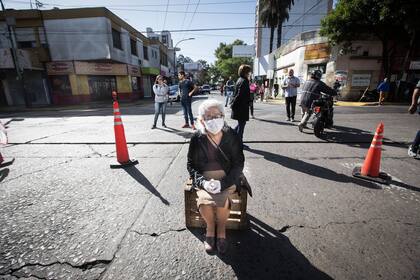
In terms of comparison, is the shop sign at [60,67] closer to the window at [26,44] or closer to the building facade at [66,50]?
the building facade at [66,50]

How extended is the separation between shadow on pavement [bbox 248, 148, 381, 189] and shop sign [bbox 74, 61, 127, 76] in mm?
21792

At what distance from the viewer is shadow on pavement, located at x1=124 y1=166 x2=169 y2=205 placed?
10.3ft

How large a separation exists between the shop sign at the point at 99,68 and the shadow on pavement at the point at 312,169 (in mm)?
21792

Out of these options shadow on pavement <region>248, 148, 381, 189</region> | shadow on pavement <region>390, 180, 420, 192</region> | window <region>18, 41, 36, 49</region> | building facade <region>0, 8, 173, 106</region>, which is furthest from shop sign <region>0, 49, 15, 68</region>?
shadow on pavement <region>390, 180, 420, 192</region>

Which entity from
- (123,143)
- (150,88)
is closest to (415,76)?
(123,143)

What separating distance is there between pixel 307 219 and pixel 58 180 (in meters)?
3.99

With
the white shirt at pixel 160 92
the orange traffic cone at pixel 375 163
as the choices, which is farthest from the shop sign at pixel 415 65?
the white shirt at pixel 160 92

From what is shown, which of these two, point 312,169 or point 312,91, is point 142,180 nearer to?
point 312,169

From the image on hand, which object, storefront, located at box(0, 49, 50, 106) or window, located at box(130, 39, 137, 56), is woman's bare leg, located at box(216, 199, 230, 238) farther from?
window, located at box(130, 39, 137, 56)

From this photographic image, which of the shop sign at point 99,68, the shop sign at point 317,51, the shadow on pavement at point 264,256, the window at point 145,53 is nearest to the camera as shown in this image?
the shadow on pavement at point 264,256

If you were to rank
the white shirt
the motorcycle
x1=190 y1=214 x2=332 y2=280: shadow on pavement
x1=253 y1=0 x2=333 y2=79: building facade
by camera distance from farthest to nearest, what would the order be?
1. x1=253 y1=0 x2=333 y2=79: building facade
2. the white shirt
3. the motorcycle
4. x1=190 y1=214 x2=332 y2=280: shadow on pavement

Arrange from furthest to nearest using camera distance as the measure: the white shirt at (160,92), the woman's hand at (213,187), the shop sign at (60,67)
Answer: the shop sign at (60,67) → the white shirt at (160,92) → the woman's hand at (213,187)

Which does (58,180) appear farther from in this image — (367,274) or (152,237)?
(367,274)

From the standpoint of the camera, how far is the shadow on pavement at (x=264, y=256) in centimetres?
181
